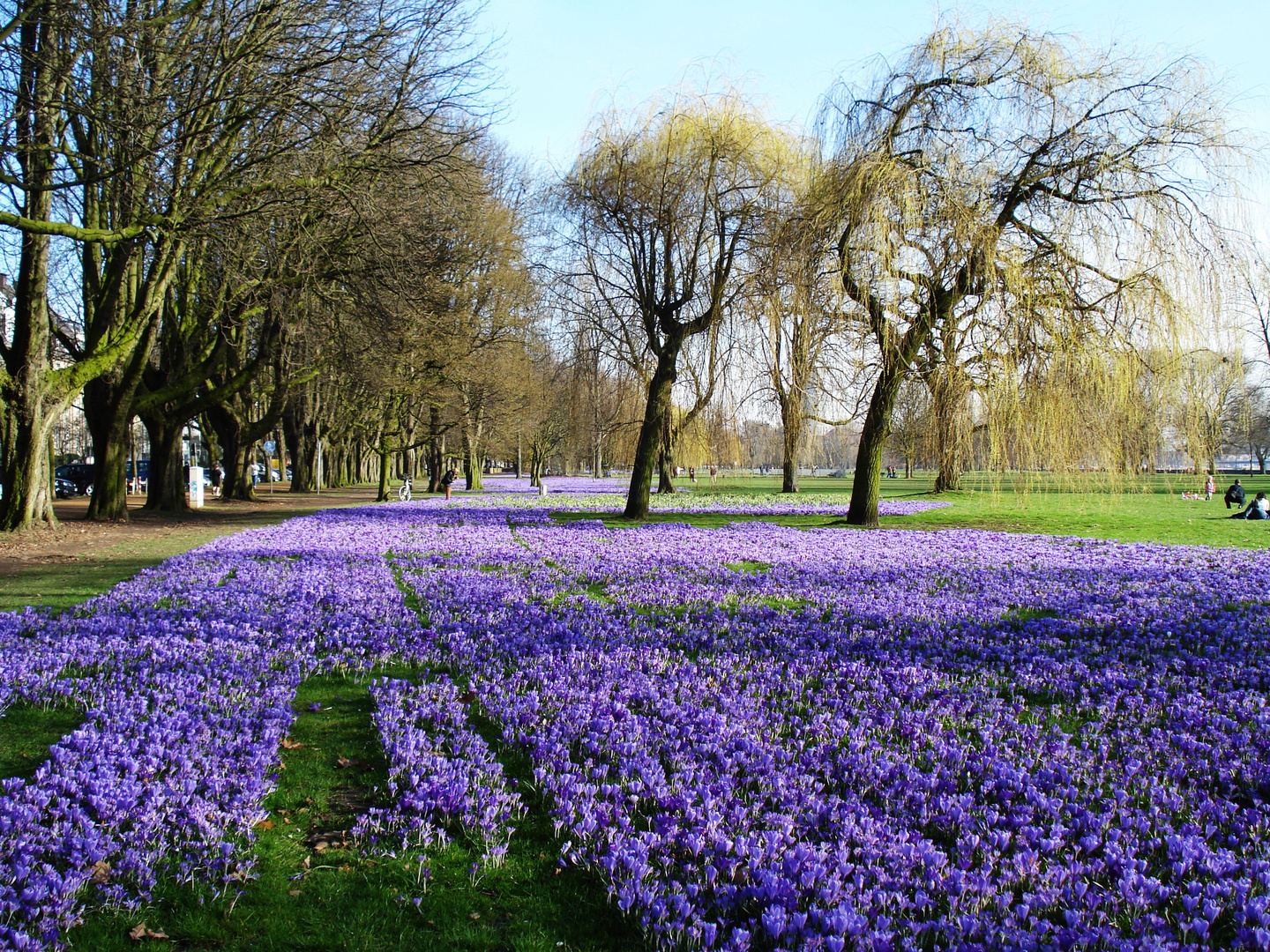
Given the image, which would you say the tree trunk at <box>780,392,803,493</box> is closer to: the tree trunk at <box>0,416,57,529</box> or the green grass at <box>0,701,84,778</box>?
the green grass at <box>0,701,84,778</box>

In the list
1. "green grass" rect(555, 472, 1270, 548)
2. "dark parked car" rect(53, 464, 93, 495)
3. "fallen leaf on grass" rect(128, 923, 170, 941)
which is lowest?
"fallen leaf on grass" rect(128, 923, 170, 941)

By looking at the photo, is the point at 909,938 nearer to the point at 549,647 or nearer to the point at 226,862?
the point at 226,862

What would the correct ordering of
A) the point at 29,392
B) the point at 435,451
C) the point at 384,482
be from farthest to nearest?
the point at 435,451, the point at 384,482, the point at 29,392

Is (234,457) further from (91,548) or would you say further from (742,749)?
(742,749)

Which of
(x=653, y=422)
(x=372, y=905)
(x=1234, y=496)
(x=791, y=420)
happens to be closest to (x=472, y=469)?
(x=653, y=422)

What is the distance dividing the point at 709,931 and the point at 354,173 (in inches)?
606

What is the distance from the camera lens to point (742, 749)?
4.43m

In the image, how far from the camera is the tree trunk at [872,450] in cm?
1697

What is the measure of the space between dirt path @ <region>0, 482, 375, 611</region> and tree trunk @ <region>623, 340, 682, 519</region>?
9.91m

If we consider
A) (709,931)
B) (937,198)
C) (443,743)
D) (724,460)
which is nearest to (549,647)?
(443,743)

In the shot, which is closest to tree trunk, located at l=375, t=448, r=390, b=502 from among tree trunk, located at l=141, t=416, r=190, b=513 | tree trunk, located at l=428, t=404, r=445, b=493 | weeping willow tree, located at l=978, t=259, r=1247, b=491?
tree trunk, located at l=428, t=404, r=445, b=493

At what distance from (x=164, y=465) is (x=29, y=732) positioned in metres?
23.8

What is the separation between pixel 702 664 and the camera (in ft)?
20.8

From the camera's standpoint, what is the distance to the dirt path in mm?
10180
